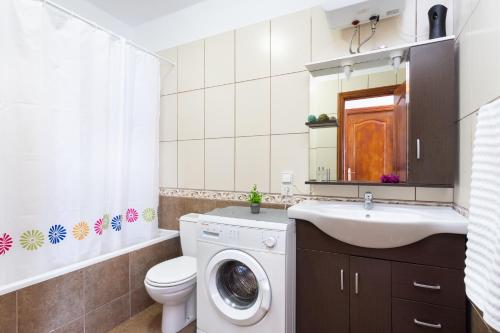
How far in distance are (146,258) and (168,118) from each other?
1304mm

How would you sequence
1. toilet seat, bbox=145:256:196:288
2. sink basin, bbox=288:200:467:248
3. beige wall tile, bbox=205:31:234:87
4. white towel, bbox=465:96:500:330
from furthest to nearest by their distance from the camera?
1. beige wall tile, bbox=205:31:234:87
2. toilet seat, bbox=145:256:196:288
3. sink basin, bbox=288:200:467:248
4. white towel, bbox=465:96:500:330

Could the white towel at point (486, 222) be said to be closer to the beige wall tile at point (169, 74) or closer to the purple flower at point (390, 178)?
the purple flower at point (390, 178)

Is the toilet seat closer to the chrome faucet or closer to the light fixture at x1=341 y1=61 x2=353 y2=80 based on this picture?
the chrome faucet

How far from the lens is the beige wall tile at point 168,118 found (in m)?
2.42

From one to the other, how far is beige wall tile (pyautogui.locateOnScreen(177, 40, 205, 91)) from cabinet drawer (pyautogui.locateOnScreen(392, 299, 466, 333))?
6.98 feet

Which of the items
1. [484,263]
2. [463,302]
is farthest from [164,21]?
[463,302]

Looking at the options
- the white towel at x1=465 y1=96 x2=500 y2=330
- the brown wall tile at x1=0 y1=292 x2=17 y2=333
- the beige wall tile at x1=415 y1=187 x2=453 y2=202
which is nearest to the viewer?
the white towel at x1=465 y1=96 x2=500 y2=330

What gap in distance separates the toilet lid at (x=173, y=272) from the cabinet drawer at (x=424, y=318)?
120 cm

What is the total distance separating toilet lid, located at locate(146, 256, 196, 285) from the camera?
5.17 ft

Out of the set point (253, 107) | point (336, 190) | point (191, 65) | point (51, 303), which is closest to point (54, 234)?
point (51, 303)

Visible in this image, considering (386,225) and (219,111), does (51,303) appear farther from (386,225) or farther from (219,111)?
(386,225)

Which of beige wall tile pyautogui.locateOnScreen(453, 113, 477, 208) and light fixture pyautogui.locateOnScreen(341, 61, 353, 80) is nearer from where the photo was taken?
beige wall tile pyautogui.locateOnScreen(453, 113, 477, 208)

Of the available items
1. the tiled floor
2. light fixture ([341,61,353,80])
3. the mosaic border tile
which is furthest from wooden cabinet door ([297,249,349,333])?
light fixture ([341,61,353,80])

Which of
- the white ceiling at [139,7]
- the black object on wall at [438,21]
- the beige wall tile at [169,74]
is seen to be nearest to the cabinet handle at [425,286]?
the black object on wall at [438,21]
